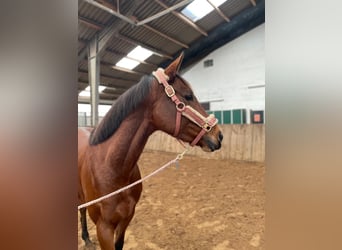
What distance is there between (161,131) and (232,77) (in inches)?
103

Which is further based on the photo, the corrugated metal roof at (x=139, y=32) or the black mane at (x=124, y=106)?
the corrugated metal roof at (x=139, y=32)

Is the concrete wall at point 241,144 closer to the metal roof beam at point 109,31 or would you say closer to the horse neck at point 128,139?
the metal roof beam at point 109,31

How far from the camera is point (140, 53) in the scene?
1601 millimetres

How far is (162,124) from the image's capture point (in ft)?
2.27

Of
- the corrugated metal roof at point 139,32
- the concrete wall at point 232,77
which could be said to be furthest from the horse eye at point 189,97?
the concrete wall at point 232,77

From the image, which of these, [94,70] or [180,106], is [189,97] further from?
[94,70]

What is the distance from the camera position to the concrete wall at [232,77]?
Result: 3.41 meters

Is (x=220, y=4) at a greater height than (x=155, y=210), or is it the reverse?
(x=220, y=4)

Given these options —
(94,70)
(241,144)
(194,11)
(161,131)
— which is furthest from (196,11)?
(241,144)

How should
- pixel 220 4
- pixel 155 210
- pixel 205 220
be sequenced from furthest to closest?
pixel 155 210 → pixel 205 220 → pixel 220 4
